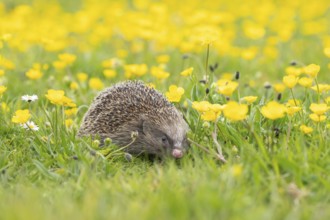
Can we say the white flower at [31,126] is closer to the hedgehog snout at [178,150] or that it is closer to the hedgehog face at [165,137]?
the hedgehog face at [165,137]

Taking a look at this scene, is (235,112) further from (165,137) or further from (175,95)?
(165,137)

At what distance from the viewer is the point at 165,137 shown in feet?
19.5

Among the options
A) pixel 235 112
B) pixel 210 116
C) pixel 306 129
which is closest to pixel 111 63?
pixel 210 116

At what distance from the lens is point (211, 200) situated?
4027 millimetres

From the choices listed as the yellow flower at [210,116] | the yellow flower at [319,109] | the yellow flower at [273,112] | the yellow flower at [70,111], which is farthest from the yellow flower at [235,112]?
the yellow flower at [70,111]

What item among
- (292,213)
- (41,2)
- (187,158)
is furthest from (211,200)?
(41,2)

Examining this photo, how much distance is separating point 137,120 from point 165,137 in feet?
1.11

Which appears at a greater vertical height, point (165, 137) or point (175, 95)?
point (175, 95)

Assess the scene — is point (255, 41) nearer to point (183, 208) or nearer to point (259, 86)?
point (259, 86)

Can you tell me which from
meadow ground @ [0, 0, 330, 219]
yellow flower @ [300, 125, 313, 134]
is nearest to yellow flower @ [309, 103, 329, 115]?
meadow ground @ [0, 0, 330, 219]

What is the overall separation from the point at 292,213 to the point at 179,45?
6370 millimetres

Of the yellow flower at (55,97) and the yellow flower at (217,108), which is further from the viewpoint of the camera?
the yellow flower at (55,97)

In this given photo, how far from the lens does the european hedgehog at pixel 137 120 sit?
5930mm

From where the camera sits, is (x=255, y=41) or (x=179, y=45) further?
(x=255, y=41)
